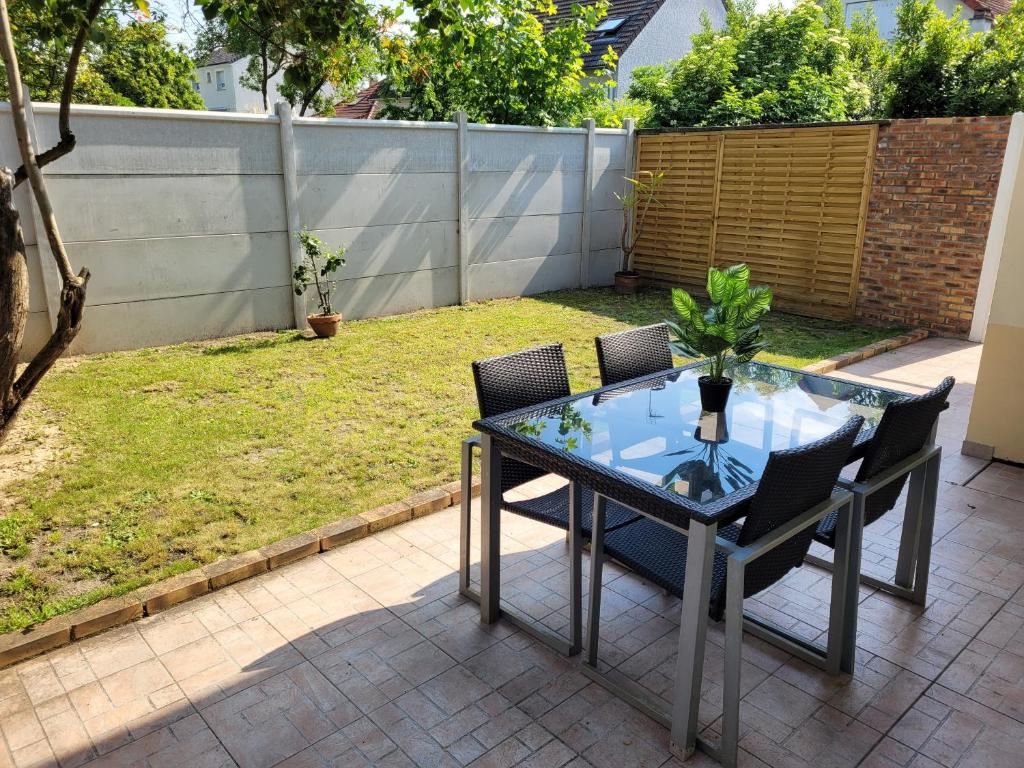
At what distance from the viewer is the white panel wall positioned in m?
6.45

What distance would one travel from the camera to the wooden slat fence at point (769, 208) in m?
8.55

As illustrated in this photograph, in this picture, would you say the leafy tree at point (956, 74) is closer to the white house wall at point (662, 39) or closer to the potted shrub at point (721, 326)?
the white house wall at point (662, 39)

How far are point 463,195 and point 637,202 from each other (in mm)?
2927

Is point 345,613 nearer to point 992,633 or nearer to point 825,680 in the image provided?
point 825,680

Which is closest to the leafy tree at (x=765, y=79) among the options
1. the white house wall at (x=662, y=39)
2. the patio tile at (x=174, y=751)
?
the white house wall at (x=662, y=39)

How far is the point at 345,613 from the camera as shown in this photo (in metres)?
3.17

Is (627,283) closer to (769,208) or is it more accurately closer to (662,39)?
(769,208)

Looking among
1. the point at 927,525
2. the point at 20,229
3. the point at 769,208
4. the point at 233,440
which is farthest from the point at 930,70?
the point at 20,229

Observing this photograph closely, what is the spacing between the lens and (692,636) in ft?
7.71

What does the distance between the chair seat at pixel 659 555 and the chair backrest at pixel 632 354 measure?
1.02 metres

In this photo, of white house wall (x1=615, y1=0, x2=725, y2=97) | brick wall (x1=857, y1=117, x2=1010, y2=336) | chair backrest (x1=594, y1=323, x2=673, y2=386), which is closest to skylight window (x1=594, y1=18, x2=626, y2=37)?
white house wall (x1=615, y1=0, x2=725, y2=97)

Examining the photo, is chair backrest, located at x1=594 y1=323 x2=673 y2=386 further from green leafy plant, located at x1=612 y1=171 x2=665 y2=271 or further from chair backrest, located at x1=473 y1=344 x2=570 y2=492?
green leafy plant, located at x1=612 y1=171 x2=665 y2=271

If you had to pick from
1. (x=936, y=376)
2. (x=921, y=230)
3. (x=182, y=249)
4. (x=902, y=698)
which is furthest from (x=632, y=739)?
(x=921, y=230)

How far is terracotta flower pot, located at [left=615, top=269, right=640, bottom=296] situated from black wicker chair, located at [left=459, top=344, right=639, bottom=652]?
684 cm
